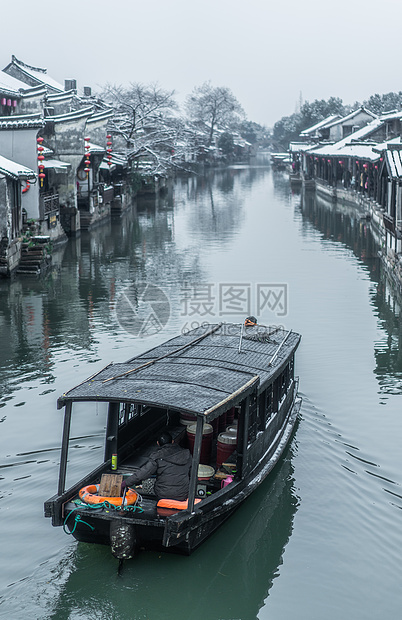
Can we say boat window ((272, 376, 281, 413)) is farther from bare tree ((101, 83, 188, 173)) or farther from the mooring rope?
bare tree ((101, 83, 188, 173))

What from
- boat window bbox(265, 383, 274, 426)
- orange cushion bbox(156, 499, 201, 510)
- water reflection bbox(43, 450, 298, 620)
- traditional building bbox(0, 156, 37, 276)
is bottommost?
water reflection bbox(43, 450, 298, 620)

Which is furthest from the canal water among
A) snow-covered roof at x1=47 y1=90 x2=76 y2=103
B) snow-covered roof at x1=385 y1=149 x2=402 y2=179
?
snow-covered roof at x1=47 y1=90 x2=76 y2=103

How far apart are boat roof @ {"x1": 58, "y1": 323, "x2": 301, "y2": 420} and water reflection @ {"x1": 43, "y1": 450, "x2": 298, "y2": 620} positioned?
6.94 ft

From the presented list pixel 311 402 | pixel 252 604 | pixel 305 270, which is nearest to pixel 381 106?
pixel 305 270

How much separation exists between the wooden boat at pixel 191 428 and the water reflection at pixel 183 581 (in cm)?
35

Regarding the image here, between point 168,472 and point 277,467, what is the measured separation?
326 centimetres

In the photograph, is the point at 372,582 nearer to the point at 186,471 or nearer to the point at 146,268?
the point at 186,471

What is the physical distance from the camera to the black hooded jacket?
372 inches

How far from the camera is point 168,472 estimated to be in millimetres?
9688

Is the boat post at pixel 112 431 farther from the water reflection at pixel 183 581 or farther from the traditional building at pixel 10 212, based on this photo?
the traditional building at pixel 10 212

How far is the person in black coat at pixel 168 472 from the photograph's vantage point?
31.0 feet

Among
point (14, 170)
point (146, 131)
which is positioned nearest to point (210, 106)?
point (146, 131)

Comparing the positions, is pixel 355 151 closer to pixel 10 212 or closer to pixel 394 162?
pixel 394 162

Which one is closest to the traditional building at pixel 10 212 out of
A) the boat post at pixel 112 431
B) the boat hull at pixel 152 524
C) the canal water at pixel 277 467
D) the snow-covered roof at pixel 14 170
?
the snow-covered roof at pixel 14 170
